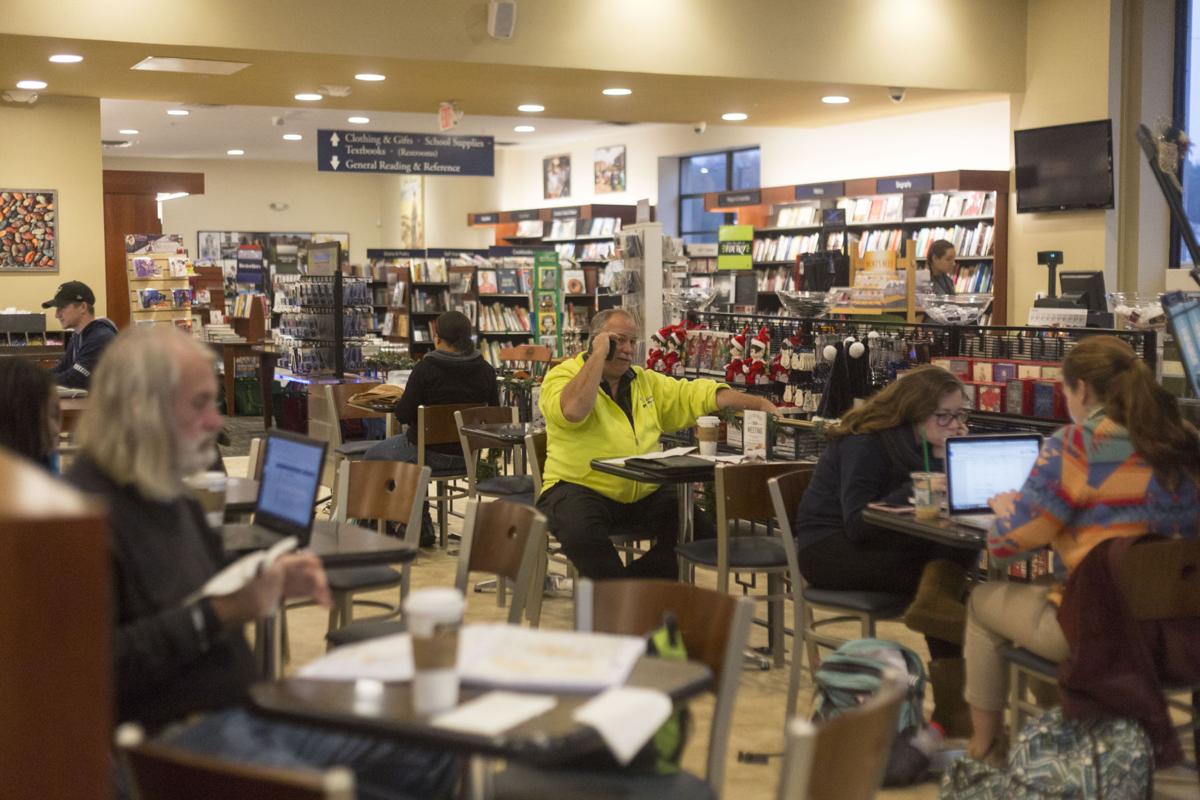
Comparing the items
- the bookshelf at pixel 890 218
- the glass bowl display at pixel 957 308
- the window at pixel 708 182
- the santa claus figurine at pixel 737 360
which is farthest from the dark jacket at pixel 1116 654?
the window at pixel 708 182

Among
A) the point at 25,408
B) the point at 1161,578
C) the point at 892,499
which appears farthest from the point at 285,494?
the point at 1161,578

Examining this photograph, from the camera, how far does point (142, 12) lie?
7.87 meters

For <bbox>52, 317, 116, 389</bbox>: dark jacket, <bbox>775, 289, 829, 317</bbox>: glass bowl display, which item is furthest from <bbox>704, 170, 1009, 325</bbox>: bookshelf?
<bbox>52, 317, 116, 389</bbox>: dark jacket

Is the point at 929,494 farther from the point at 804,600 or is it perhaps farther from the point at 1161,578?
the point at 1161,578

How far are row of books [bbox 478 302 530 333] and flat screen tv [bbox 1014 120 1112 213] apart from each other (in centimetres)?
501

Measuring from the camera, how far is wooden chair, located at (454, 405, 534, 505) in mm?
6553

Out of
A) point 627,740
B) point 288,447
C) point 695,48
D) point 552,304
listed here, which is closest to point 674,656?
point 627,740

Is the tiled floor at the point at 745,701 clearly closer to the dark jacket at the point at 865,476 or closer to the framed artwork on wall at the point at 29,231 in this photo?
the dark jacket at the point at 865,476

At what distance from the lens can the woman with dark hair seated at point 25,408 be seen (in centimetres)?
362

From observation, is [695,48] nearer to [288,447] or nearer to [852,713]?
[288,447]

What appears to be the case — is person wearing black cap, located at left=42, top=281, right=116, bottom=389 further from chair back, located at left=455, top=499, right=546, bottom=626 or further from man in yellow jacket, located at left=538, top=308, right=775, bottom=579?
chair back, located at left=455, top=499, right=546, bottom=626

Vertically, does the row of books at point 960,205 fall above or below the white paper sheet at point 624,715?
above

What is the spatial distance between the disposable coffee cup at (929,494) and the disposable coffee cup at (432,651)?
2.25m

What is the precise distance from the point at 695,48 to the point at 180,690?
7678 mm
